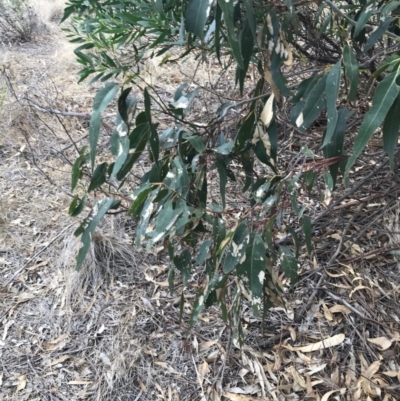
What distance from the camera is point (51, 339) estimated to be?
1713mm

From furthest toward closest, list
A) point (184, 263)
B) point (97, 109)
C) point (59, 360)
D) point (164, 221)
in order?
point (59, 360) < point (184, 263) < point (164, 221) < point (97, 109)

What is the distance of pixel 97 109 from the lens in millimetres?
703

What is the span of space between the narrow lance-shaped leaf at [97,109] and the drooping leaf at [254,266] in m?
0.35

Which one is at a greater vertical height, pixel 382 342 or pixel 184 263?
pixel 184 263

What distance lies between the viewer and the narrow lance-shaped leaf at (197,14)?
25.1 inches

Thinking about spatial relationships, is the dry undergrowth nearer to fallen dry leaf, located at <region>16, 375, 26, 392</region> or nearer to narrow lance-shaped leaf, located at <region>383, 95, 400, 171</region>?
fallen dry leaf, located at <region>16, 375, 26, 392</region>

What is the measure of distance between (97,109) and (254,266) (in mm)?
409

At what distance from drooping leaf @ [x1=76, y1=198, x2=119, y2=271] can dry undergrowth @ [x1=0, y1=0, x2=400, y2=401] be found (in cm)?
75

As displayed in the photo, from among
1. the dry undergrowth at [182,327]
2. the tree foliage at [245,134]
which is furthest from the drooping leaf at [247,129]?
the dry undergrowth at [182,327]

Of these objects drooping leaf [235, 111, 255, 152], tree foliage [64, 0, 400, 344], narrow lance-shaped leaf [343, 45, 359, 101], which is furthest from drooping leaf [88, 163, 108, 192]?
narrow lance-shaped leaf [343, 45, 359, 101]

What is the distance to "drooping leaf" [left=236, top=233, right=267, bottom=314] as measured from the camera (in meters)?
0.84

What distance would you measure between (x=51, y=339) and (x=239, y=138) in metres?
1.25

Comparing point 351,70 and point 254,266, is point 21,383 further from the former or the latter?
point 351,70

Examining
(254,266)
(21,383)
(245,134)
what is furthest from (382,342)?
(21,383)
